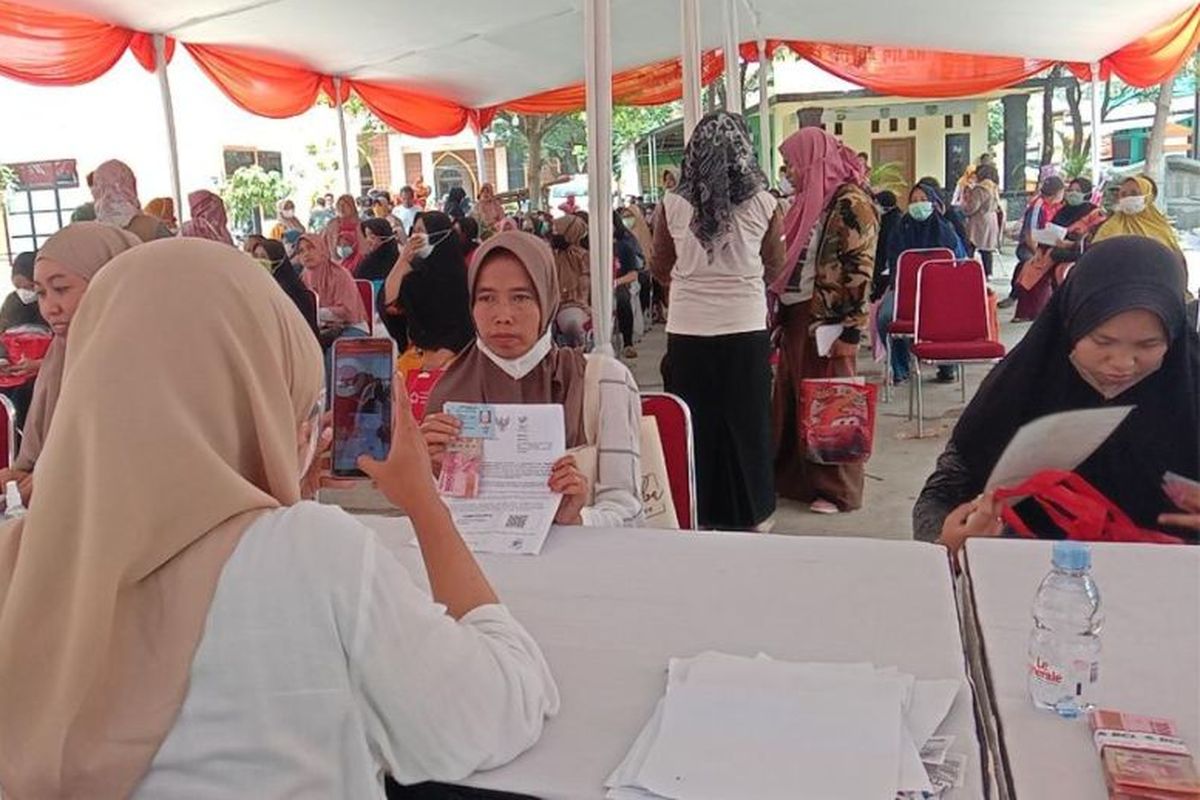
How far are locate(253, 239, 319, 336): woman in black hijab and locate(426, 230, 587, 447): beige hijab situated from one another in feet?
8.75

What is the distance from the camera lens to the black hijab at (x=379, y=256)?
6.66 metres

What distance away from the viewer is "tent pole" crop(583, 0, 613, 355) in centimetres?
321

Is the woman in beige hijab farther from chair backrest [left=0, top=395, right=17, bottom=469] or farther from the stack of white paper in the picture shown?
chair backrest [left=0, top=395, right=17, bottom=469]

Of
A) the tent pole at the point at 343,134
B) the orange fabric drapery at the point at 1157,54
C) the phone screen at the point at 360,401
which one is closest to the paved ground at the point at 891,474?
the phone screen at the point at 360,401

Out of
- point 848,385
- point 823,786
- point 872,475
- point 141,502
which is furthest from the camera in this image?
point 872,475

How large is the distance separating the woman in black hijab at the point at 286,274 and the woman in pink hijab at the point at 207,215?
0.41 metres

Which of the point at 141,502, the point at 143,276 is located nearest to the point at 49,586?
the point at 141,502

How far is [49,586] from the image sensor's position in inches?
36.4

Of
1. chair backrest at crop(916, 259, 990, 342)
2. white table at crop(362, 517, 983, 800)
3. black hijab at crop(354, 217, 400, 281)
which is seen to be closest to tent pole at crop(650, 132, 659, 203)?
black hijab at crop(354, 217, 400, 281)

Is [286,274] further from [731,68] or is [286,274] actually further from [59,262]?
[731,68]

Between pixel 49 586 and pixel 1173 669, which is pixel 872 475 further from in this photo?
pixel 49 586

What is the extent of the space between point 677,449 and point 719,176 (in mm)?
1256

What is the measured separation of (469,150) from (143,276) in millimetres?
27958

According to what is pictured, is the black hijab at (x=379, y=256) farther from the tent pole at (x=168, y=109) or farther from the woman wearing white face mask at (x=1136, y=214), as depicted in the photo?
the woman wearing white face mask at (x=1136, y=214)
